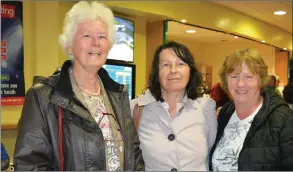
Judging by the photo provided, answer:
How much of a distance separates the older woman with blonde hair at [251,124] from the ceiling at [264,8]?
389 cm

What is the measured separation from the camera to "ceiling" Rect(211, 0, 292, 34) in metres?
5.35

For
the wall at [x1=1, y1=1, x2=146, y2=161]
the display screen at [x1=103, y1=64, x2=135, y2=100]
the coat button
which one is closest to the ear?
the coat button

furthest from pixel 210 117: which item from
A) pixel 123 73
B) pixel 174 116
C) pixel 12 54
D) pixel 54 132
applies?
pixel 123 73

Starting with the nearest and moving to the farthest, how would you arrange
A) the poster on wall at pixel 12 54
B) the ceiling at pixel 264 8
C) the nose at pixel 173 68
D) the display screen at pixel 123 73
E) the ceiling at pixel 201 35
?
the nose at pixel 173 68, the poster on wall at pixel 12 54, the display screen at pixel 123 73, the ceiling at pixel 264 8, the ceiling at pixel 201 35

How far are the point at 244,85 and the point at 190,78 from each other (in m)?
0.32

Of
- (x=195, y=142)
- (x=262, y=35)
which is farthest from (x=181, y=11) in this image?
(x=195, y=142)

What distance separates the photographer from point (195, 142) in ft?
5.56

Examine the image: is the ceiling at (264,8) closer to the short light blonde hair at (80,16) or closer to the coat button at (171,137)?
the coat button at (171,137)

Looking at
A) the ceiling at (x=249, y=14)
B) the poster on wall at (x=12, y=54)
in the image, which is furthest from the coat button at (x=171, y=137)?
the ceiling at (x=249, y=14)

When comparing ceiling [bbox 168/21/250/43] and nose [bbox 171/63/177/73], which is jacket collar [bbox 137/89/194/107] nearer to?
nose [bbox 171/63/177/73]

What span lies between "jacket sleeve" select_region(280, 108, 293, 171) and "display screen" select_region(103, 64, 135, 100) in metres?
2.70

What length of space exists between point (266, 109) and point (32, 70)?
249cm

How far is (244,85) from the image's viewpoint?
1.63 m

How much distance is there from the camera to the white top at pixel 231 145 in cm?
158
